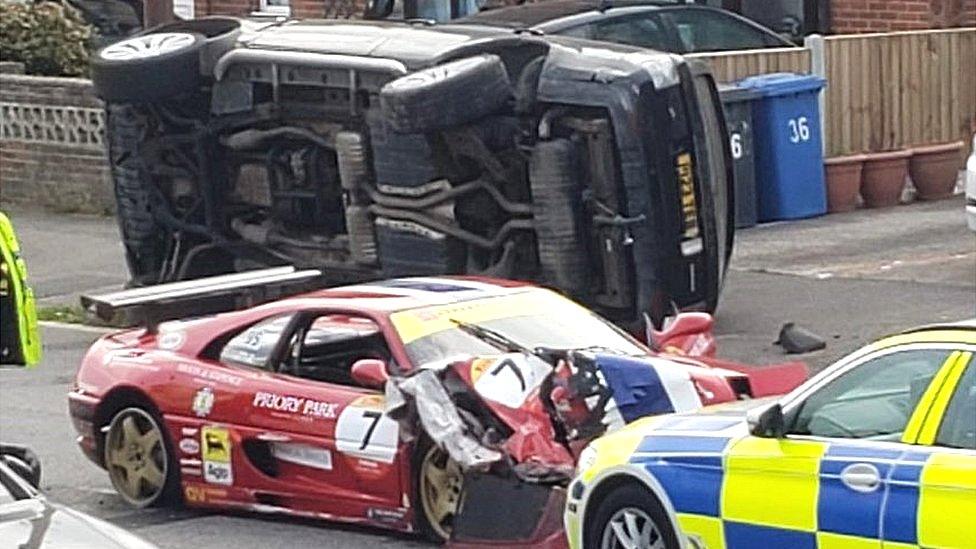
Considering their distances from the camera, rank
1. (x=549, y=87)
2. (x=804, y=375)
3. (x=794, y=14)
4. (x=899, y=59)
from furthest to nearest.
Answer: (x=794, y=14) → (x=899, y=59) → (x=549, y=87) → (x=804, y=375)

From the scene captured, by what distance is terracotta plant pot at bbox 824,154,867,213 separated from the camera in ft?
69.0

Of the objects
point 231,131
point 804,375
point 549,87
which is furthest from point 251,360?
point 231,131

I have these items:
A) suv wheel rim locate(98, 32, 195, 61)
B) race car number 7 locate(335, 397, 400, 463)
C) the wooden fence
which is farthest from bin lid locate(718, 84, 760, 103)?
race car number 7 locate(335, 397, 400, 463)

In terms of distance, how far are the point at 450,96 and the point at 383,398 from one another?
487cm

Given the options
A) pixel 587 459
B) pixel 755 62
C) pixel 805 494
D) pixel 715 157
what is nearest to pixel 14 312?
pixel 587 459

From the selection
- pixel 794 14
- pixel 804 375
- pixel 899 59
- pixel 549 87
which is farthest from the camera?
pixel 794 14

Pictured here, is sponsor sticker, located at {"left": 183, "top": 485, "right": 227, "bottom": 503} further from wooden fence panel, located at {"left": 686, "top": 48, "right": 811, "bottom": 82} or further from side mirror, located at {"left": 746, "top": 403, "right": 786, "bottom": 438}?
wooden fence panel, located at {"left": 686, "top": 48, "right": 811, "bottom": 82}

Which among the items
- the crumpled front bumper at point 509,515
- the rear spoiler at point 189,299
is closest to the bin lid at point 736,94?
the rear spoiler at point 189,299

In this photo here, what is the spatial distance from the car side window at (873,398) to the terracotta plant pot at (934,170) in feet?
43.7

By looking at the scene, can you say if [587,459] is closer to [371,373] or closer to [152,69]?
[371,373]

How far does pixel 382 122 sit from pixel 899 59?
23.5 ft

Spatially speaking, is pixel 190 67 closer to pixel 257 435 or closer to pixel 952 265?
pixel 952 265

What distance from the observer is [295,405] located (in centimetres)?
1125

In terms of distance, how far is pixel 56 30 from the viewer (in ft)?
87.4
